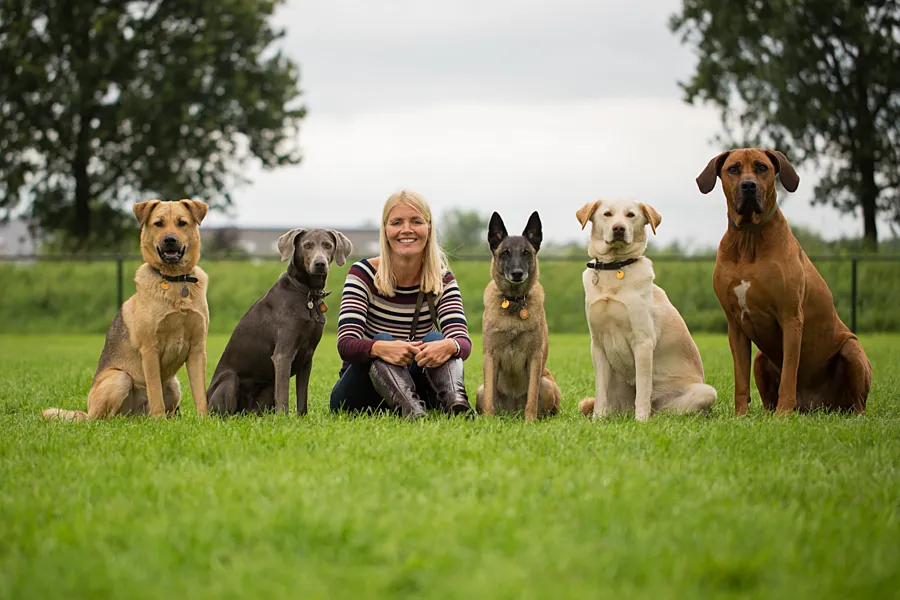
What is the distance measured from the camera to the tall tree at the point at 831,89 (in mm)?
24484

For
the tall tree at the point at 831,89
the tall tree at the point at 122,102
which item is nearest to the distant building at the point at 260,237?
the tall tree at the point at 122,102

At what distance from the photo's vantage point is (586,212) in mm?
5934

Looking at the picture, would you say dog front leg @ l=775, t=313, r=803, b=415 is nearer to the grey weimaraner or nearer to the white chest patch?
the white chest patch

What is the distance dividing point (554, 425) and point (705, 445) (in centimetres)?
101

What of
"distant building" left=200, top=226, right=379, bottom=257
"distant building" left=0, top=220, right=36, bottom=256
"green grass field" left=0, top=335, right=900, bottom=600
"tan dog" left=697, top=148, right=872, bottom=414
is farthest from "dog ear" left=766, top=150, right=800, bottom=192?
"distant building" left=0, top=220, right=36, bottom=256

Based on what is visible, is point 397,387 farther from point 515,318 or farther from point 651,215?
point 651,215

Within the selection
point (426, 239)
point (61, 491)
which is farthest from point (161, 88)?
point (61, 491)

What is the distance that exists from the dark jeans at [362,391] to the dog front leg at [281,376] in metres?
0.45

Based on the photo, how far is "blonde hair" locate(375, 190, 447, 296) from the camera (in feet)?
19.9

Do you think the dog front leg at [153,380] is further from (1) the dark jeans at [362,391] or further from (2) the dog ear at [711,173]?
(2) the dog ear at [711,173]

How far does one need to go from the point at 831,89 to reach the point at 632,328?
22826 mm

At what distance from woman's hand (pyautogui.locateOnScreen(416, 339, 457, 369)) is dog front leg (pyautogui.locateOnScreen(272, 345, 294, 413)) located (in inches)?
34.9

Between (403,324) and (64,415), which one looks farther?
(403,324)

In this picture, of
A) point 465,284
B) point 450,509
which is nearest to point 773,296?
point 450,509
